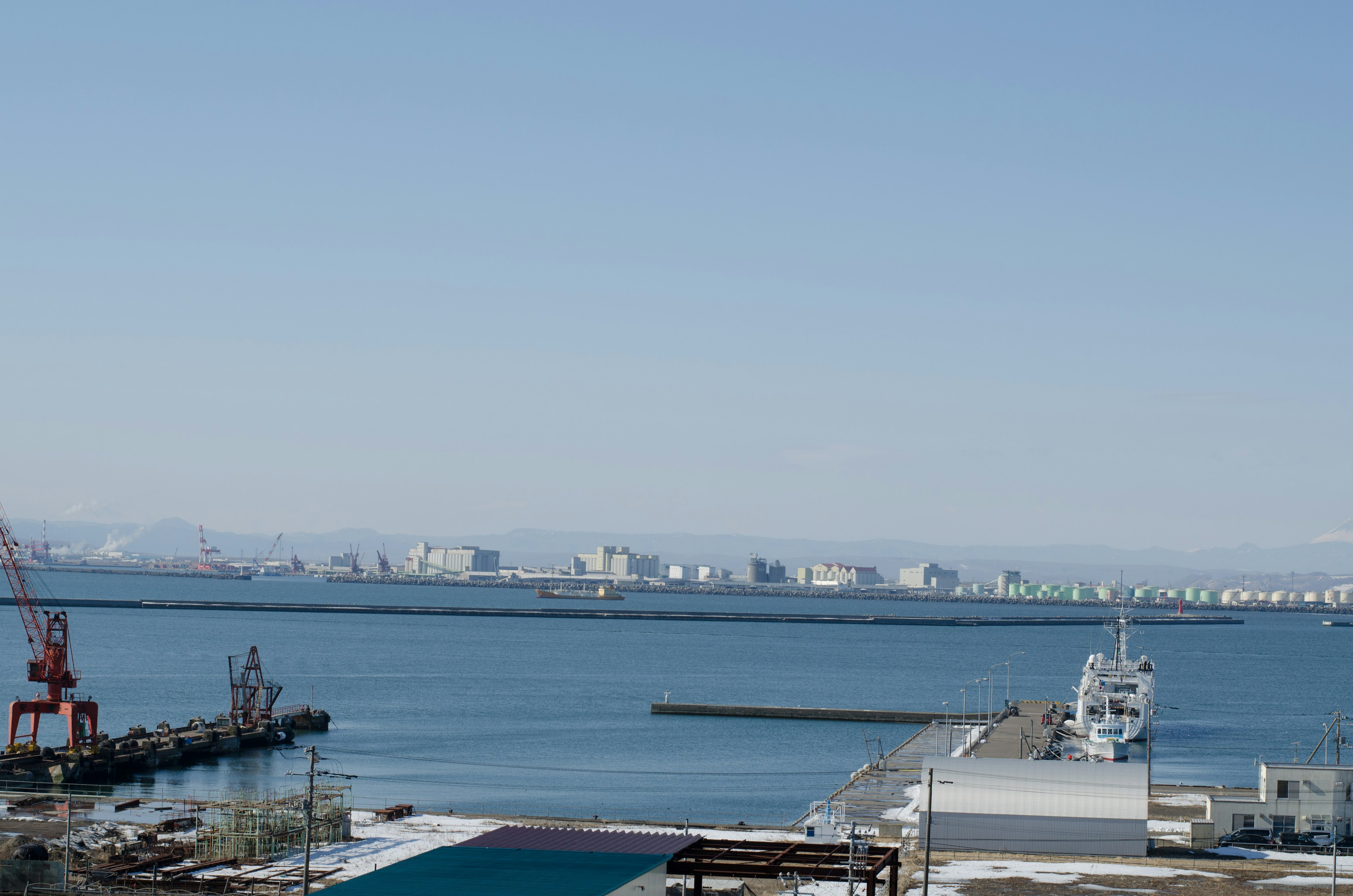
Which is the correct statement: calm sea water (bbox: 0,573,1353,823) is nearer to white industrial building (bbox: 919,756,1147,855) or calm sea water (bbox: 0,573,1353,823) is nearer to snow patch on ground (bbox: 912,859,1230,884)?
white industrial building (bbox: 919,756,1147,855)

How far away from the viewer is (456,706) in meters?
81.8

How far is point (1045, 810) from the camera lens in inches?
1555

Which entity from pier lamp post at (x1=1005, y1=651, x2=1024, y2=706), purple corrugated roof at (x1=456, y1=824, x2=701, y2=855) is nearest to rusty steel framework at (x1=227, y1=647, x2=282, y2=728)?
pier lamp post at (x1=1005, y1=651, x2=1024, y2=706)

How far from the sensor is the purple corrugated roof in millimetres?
28031

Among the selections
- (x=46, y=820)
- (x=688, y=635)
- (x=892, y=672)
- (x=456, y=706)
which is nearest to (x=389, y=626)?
(x=688, y=635)

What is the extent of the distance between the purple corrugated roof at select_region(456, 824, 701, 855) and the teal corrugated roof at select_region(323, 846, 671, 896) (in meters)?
0.32

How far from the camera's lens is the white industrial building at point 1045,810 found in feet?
127

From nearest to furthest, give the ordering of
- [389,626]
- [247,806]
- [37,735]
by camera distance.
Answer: [247,806] → [37,735] → [389,626]

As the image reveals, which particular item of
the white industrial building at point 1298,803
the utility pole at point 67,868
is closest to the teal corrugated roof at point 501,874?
the utility pole at point 67,868

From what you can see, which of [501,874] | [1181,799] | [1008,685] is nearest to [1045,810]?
[1181,799]

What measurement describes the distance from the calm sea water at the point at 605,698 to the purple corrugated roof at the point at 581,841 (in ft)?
58.9

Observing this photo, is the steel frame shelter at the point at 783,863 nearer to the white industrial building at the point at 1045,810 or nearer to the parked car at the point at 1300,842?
the white industrial building at the point at 1045,810

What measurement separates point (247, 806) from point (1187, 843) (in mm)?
26806

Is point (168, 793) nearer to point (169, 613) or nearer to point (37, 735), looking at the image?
point (37, 735)
